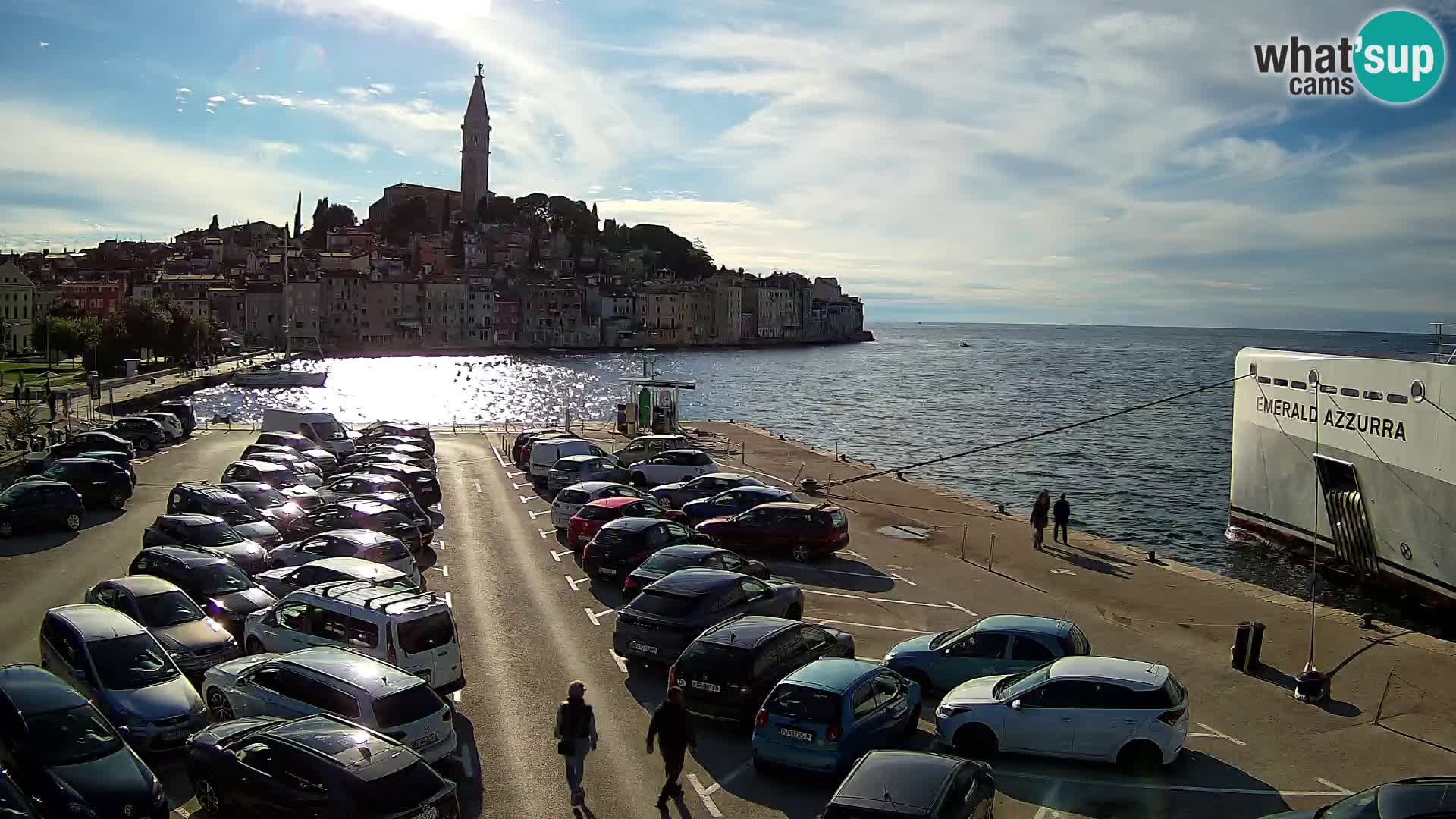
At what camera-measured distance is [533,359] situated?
167625mm

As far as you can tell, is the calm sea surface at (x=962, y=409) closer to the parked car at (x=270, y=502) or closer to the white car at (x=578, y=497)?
the white car at (x=578, y=497)

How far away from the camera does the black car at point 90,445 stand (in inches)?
1136

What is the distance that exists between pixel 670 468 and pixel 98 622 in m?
18.7

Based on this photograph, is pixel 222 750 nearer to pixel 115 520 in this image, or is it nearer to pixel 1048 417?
pixel 115 520

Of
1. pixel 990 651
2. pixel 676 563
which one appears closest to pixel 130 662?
pixel 676 563

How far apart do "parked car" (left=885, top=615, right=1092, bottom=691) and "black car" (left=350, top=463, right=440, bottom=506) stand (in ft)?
49.4

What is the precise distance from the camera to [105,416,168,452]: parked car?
35.3 meters

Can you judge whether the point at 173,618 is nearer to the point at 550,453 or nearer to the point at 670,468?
the point at 550,453

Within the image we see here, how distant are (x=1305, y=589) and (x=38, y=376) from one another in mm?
78793

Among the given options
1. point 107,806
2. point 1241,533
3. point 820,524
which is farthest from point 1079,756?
point 1241,533

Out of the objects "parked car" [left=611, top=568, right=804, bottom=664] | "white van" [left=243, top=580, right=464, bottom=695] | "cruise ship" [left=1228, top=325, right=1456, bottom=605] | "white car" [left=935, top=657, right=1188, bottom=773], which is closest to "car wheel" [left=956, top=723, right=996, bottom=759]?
"white car" [left=935, top=657, right=1188, bottom=773]

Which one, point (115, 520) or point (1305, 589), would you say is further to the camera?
point (1305, 589)

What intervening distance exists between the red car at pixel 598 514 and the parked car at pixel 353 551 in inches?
146

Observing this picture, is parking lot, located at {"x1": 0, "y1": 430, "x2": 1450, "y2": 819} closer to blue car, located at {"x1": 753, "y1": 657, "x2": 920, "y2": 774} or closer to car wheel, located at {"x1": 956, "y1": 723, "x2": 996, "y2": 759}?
car wheel, located at {"x1": 956, "y1": 723, "x2": 996, "y2": 759}
